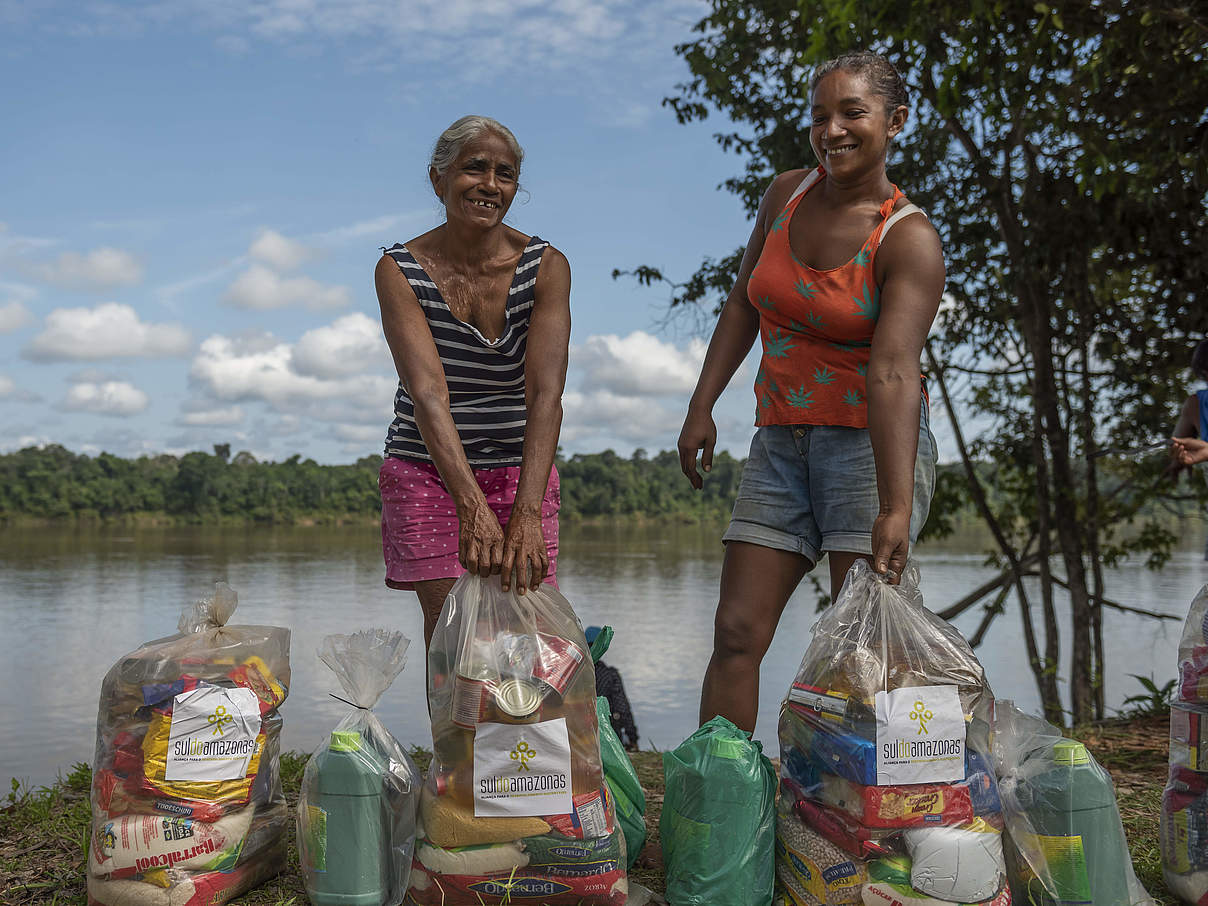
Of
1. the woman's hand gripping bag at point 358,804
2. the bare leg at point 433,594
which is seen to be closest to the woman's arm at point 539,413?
the bare leg at point 433,594

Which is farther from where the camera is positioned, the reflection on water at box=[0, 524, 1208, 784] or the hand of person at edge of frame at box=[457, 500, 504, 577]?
the reflection on water at box=[0, 524, 1208, 784]

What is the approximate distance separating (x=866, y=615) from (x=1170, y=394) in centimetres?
553

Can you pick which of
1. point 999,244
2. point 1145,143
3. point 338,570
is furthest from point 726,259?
point 338,570

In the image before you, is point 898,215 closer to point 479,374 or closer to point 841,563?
point 841,563

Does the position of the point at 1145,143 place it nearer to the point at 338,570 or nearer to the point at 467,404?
the point at 467,404

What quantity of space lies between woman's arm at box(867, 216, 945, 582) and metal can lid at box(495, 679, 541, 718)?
73cm

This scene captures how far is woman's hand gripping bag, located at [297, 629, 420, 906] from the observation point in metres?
2.14

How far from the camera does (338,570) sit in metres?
16.3

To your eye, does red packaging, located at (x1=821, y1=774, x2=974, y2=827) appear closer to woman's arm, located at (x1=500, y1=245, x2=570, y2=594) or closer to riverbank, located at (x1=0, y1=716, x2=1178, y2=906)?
riverbank, located at (x1=0, y1=716, x2=1178, y2=906)

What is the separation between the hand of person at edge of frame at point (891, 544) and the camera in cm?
215

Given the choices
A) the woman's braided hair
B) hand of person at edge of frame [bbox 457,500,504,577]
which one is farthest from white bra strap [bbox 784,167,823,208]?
hand of person at edge of frame [bbox 457,500,504,577]

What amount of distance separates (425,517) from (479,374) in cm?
36

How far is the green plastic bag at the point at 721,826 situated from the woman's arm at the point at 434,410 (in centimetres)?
58

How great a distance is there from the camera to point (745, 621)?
7.73 ft
